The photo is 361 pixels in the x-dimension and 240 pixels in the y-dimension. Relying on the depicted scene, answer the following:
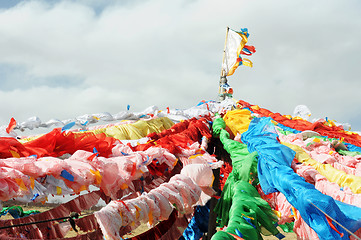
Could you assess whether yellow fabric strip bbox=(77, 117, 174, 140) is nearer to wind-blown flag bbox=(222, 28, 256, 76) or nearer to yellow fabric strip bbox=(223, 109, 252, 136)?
yellow fabric strip bbox=(223, 109, 252, 136)

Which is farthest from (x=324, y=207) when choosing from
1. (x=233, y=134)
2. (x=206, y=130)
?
(x=233, y=134)

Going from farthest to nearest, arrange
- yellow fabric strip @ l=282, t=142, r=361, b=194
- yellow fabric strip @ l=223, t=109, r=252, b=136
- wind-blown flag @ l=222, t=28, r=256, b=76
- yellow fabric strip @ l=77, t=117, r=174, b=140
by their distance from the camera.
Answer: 1. wind-blown flag @ l=222, t=28, r=256, b=76
2. yellow fabric strip @ l=223, t=109, r=252, b=136
3. yellow fabric strip @ l=77, t=117, r=174, b=140
4. yellow fabric strip @ l=282, t=142, r=361, b=194

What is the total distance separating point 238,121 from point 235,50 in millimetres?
3074

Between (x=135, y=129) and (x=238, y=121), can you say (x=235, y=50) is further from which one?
(x=135, y=129)

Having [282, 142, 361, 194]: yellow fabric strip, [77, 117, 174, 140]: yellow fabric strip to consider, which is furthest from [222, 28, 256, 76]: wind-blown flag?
[282, 142, 361, 194]: yellow fabric strip

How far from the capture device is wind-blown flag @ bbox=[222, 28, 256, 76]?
769cm

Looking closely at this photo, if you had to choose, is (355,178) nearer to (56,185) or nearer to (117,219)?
(117,219)

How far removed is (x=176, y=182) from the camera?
2.02 meters

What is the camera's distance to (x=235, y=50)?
775 cm

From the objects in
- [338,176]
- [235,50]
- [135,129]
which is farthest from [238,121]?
[338,176]

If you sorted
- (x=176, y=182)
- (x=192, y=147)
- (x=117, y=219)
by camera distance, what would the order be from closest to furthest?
(x=117, y=219)
(x=176, y=182)
(x=192, y=147)

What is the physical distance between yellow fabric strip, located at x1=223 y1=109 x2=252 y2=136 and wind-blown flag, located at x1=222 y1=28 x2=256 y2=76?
2.60 meters

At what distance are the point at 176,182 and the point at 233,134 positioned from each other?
10.5 feet

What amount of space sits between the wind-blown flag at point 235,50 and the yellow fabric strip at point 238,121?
102 inches
